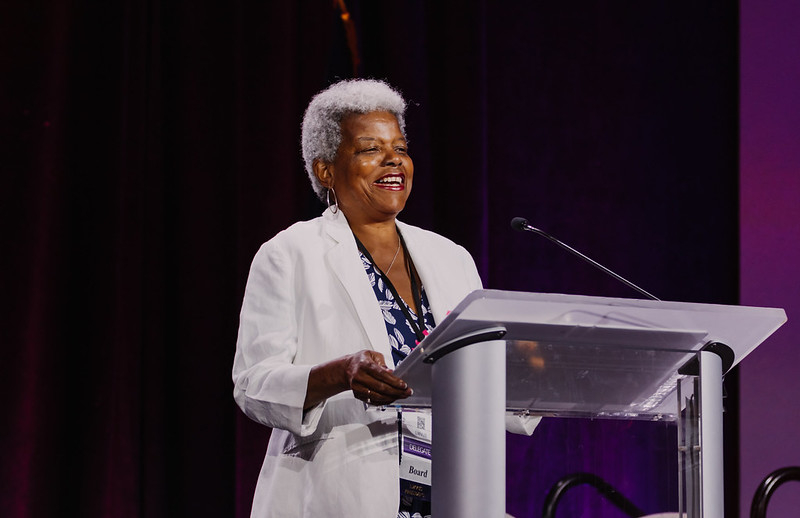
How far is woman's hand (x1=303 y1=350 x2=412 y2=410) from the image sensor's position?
1.48 metres

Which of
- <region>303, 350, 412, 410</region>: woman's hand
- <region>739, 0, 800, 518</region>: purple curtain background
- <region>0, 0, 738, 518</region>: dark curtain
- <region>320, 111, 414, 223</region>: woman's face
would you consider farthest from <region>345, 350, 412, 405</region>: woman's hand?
<region>739, 0, 800, 518</region>: purple curtain background

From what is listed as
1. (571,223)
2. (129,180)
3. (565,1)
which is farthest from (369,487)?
(565,1)

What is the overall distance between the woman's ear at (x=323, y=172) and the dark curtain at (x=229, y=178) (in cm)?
82

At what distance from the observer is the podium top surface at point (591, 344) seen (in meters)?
1.31

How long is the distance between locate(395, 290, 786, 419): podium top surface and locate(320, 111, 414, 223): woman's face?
804mm

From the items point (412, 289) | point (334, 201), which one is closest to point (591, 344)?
point (412, 289)

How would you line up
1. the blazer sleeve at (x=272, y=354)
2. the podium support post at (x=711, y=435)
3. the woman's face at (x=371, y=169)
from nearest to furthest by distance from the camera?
1. the podium support post at (x=711, y=435)
2. the blazer sleeve at (x=272, y=354)
3. the woman's face at (x=371, y=169)

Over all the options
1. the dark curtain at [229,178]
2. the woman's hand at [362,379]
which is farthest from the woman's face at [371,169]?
the dark curtain at [229,178]

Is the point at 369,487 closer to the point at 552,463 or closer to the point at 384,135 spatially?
the point at 552,463

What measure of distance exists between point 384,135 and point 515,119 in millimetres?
1595

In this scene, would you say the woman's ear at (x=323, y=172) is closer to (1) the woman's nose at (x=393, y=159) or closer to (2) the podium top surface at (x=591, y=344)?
(1) the woman's nose at (x=393, y=159)

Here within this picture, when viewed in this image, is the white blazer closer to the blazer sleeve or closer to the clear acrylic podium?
the blazer sleeve

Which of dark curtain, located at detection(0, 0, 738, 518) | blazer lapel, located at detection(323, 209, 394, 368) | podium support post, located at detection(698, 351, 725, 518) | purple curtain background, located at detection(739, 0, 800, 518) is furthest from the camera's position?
purple curtain background, located at detection(739, 0, 800, 518)

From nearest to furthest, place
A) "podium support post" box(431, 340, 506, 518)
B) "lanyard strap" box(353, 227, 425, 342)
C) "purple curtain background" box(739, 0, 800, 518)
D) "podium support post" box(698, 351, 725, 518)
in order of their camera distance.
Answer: "podium support post" box(431, 340, 506, 518) < "podium support post" box(698, 351, 725, 518) < "lanyard strap" box(353, 227, 425, 342) < "purple curtain background" box(739, 0, 800, 518)
